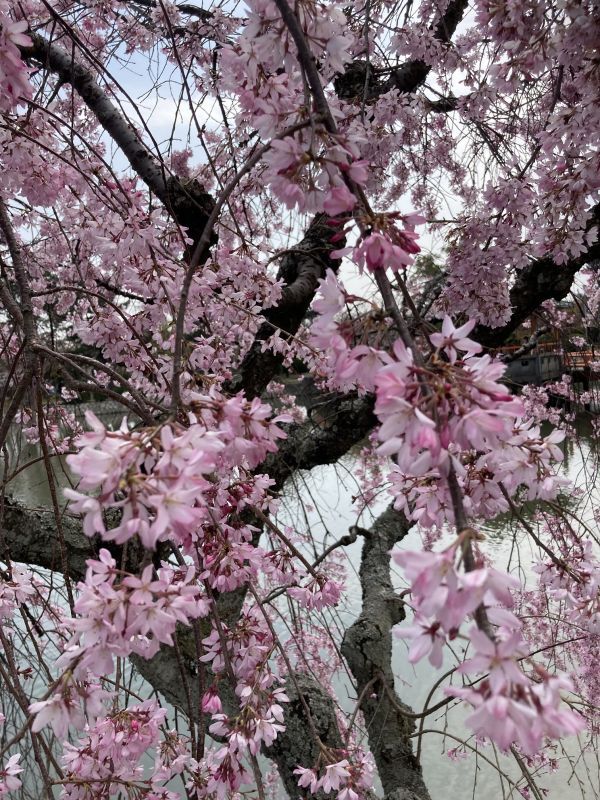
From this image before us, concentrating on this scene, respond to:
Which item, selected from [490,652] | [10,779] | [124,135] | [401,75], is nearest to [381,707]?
[10,779]

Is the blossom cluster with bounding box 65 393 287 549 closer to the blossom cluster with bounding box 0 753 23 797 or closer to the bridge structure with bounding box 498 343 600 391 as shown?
the blossom cluster with bounding box 0 753 23 797

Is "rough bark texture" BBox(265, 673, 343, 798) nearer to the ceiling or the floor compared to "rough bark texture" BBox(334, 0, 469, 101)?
nearer to the floor

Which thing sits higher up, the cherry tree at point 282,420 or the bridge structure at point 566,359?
the bridge structure at point 566,359

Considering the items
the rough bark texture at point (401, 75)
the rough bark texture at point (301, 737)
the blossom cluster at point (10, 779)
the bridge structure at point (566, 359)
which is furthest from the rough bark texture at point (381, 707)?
the rough bark texture at point (401, 75)

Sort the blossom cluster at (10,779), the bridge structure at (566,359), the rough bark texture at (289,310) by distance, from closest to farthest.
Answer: the blossom cluster at (10,779)
the rough bark texture at (289,310)
the bridge structure at (566,359)

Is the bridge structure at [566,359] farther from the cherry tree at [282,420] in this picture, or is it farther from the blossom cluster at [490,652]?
the blossom cluster at [490,652]

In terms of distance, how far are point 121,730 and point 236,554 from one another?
325mm

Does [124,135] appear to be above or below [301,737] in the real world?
above

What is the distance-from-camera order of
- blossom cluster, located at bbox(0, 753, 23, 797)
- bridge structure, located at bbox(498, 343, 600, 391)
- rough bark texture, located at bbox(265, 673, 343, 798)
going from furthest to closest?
bridge structure, located at bbox(498, 343, 600, 391), rough bark texture, located at bbox(265, 673, 343, 798), blossom cluster, located at bbox(0, 753, 23, 797)

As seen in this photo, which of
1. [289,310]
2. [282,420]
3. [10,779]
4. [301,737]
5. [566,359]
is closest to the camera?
[282,420]

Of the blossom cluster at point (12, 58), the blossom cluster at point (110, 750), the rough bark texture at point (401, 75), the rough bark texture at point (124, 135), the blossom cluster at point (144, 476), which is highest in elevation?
the rough bark texture at point (401, 75)

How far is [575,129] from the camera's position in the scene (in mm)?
1318

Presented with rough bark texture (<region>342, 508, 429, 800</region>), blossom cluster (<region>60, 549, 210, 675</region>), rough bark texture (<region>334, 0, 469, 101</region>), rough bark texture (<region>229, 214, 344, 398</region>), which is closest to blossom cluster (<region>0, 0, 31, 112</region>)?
blossom cluster (<region>60, 549, 210, 675</region>)

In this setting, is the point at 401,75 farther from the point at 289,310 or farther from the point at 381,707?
the point at 381,707
